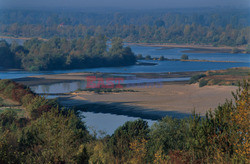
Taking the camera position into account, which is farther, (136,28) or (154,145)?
(136,28)

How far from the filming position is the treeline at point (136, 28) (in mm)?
104500

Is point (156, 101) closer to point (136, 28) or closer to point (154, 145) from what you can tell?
point (154, 145)

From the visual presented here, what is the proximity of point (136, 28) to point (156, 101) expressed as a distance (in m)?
97.9

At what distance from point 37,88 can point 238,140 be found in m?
28.4

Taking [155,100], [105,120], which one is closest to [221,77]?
[155,100]

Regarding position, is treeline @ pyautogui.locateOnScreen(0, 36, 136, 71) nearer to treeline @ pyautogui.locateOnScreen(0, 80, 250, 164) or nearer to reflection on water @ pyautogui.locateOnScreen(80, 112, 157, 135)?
reflection on water @ pyautogui.locateOnScreen(80, 112, 157, 135)

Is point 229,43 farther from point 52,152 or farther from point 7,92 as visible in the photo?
point 52,152

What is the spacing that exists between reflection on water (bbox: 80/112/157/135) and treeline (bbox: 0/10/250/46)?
69.9m

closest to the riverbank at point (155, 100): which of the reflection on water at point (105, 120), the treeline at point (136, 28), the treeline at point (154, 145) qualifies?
the reflection on water at point (105, 120)

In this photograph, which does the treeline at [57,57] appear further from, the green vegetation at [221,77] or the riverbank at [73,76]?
the green vegetation at [221,77]

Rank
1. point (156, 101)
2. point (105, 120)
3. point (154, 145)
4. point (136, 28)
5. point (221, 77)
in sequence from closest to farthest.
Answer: point (154, 145) → point (105, 120) → point (156, 101) → point (221, 77) → point (136, 28)

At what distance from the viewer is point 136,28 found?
409 ft

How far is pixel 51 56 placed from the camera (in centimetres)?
5381

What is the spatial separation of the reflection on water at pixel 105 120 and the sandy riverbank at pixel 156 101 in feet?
3.20
